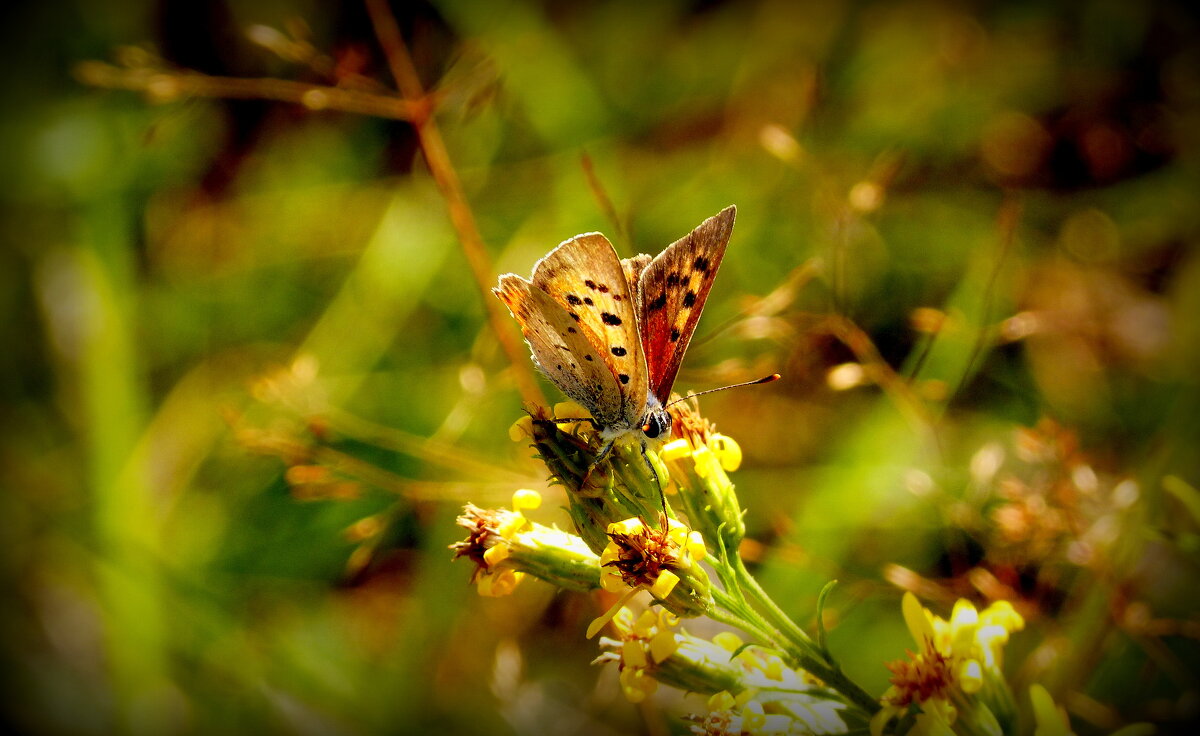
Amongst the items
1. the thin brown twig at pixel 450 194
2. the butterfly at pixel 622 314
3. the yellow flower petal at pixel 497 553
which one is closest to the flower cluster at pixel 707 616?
the yellow flower petal at pixel 497 553

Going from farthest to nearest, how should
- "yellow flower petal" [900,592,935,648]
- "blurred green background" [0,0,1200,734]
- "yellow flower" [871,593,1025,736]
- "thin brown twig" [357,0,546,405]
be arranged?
Result: "blurred green background" [0,0,1200,734], "thin brown twig" [357,0,546,405], "yellow flower petal" [900,592,935,648], "yellow flower" [871,593,1025,736]

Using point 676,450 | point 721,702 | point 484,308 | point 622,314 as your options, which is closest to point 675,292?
point 622,314

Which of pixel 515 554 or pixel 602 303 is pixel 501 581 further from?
pixel 602 303

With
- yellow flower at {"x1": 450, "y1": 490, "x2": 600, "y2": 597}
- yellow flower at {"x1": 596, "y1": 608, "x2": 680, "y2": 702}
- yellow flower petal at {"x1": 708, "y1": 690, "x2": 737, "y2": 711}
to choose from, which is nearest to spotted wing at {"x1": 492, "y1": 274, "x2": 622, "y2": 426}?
yellow flower at {"x1": 450, "y1": 490, "x2": 600, "y2": 597}

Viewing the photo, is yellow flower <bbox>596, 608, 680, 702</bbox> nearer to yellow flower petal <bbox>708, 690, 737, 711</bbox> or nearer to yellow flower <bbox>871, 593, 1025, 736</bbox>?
yellow flower petal <bbox>708, 690, 737, 711</bbox>

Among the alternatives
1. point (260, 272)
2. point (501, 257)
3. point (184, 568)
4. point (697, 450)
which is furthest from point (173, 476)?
point (697, 450)

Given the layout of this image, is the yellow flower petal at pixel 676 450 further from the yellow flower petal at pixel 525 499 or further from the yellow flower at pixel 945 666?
the yellow flower at pixel 945 666
